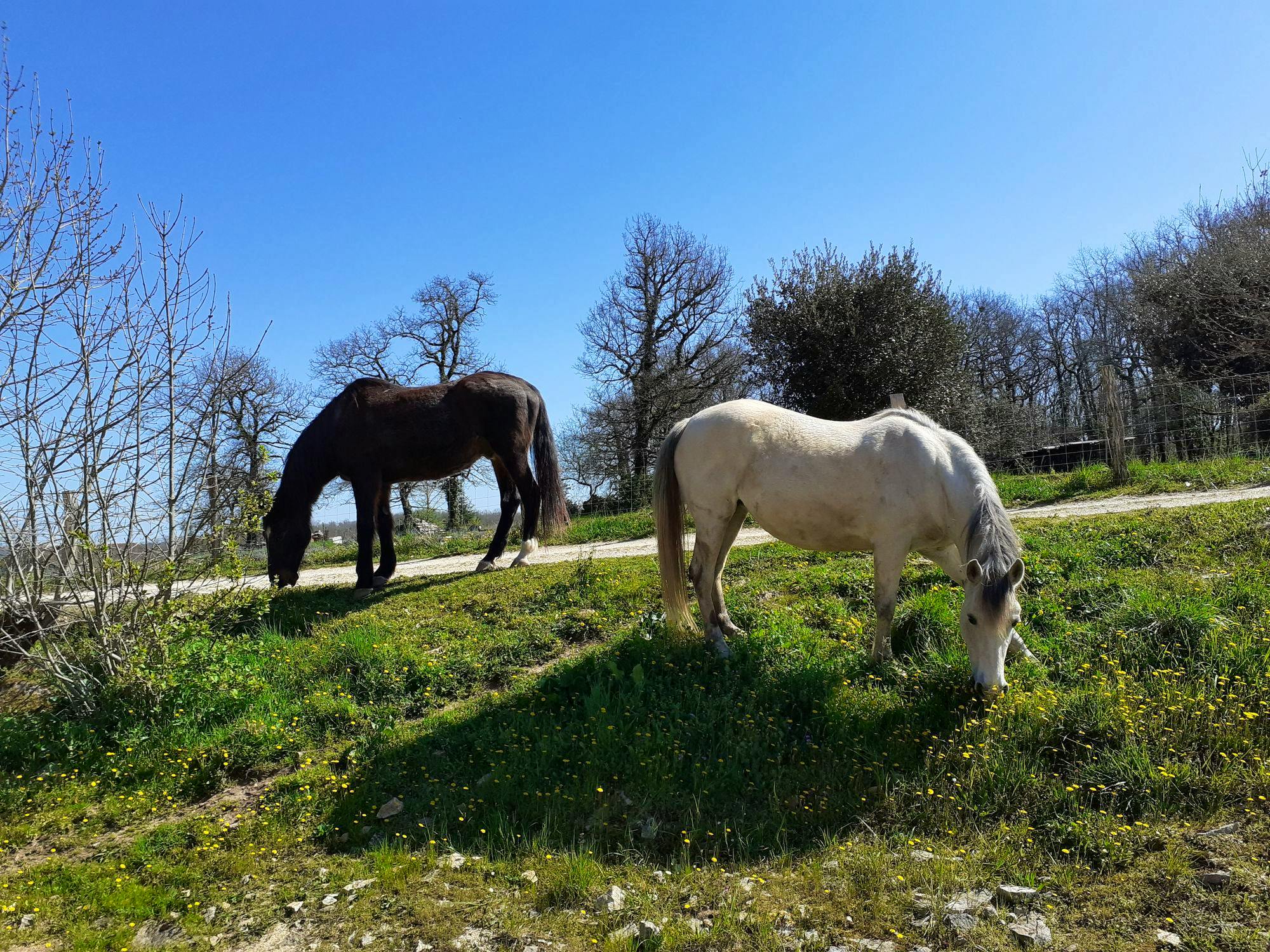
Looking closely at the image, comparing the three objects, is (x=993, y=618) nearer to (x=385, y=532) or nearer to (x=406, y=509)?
(x=385, y=532)

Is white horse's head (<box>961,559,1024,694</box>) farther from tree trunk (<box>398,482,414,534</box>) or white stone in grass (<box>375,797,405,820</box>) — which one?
tree trunk (<box>398,482,414,534</box>)

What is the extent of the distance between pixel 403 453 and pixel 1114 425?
12481 millimetres

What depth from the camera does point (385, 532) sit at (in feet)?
33.1

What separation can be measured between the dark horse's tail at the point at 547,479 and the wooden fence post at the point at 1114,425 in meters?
10.0

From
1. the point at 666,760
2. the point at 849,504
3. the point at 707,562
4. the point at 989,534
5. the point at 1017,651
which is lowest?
the point at 666,760

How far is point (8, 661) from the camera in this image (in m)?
7.34

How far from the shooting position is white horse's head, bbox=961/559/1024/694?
4617 mm

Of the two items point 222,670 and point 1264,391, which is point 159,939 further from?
point 1264,391

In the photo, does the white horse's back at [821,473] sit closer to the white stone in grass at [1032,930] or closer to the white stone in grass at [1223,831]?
the white stone in grass at [1223,831]

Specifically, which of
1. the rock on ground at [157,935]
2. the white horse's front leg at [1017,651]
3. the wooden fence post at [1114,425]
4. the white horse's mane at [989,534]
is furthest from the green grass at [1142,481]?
the rock on ground at [157,935]

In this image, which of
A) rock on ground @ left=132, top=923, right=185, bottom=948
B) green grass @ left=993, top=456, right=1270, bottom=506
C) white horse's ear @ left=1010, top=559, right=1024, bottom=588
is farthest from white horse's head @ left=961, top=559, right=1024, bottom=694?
green grass @ left=993, top=456, right=1270, bottom=506

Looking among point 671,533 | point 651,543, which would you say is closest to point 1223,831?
point 671,533

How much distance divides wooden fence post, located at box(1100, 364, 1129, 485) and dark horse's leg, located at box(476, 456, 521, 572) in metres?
10.7

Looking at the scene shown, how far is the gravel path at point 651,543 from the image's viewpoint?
9.93m
